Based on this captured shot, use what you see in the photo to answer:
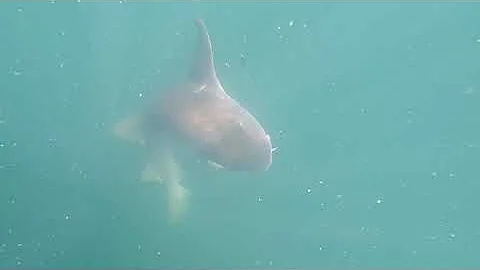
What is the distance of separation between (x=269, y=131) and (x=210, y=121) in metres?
2.18

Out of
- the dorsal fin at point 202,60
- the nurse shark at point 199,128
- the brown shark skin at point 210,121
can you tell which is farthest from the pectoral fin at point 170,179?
the dorsal fin at point 202,60

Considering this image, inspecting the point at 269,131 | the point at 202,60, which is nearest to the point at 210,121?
the point at 202,60

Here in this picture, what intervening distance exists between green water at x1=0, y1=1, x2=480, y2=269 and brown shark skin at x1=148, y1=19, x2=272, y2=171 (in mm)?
614

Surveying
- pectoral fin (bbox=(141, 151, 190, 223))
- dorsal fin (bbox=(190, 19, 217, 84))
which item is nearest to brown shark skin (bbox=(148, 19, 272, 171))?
dorsal fin (bbox=(190, 19, 217, 84))

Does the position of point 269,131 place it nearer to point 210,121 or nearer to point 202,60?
point 202,60

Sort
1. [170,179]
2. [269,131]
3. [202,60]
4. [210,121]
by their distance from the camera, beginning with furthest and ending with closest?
[269,131]
[170,179]
[202,60]
[210,121]

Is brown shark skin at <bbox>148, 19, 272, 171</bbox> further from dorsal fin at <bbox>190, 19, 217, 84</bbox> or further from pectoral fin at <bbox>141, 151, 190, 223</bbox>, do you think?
pectoral fin at <bbox>141, 151, 190, 223</bbox>

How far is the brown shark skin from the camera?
4012 mm

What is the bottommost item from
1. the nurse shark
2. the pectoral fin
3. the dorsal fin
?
the pectoral fin

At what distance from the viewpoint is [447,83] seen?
780 centimetres

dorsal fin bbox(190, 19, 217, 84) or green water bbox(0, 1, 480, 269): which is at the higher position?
dorsal fin bbox(190, 19, 217, 84)

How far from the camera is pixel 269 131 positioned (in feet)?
20.7

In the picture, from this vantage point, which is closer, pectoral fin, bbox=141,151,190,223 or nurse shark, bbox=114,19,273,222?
nurse shark, bbox=114,19,273,222

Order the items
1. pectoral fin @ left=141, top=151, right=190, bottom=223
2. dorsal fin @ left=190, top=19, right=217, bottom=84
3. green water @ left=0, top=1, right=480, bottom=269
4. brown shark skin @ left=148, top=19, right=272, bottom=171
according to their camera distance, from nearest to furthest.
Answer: brown shark skin @ left=148, top=19, right=272, bottom=171, dorsal fin @ left=190, top=19, right=217, bottom=84, pectoral fin @ left=141, top=151, right=190, bottom=223, green water @ left=0, top=1, right=480, bottom=269
